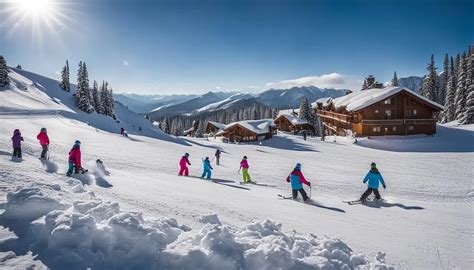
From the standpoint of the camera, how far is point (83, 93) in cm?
7488

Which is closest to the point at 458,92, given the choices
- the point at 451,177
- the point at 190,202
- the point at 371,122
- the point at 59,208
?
the point at 371,122

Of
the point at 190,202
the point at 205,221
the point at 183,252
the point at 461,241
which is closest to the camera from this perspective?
the point at 183,252

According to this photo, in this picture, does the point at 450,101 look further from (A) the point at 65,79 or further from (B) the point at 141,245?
(A) the point at 65,79

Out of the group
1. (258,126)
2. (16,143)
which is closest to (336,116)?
(258,126)

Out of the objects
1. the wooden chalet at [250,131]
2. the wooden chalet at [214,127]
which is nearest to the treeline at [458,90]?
the wooden chalet at [250,131]

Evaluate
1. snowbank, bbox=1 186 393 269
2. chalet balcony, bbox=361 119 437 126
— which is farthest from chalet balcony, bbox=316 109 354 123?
snowbank, bbox=1 186 393 269

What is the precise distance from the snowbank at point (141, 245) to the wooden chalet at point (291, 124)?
62.0 metres

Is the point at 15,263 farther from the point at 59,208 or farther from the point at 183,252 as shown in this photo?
the point at 183,252

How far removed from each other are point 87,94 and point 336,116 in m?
60.6

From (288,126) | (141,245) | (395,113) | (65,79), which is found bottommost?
(141,245)

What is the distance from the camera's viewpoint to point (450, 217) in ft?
35.6

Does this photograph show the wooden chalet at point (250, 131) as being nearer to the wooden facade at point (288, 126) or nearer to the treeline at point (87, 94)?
the wooden facade at point (288, 126)

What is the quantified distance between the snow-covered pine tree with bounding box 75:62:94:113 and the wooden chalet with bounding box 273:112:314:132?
151ft

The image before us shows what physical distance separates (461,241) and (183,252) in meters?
7.53
